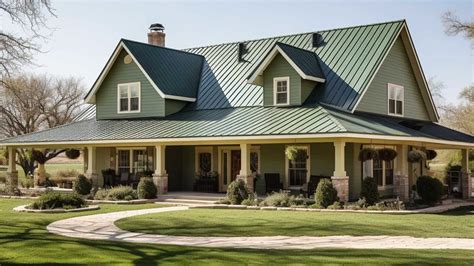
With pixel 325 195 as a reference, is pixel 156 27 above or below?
above

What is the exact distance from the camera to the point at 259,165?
25766mm

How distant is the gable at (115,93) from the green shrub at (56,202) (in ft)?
29.3

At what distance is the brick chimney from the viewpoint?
36750 mm

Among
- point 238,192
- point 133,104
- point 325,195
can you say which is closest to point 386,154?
point 325,195

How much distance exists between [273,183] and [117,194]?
6.48 metres

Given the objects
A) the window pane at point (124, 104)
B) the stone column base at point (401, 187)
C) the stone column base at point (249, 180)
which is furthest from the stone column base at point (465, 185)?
the window pane at point (124, 104)

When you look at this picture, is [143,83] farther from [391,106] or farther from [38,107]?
[38,107]

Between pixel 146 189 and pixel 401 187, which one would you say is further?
pixel 146 189

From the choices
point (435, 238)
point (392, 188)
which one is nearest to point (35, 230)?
point (435, 238)

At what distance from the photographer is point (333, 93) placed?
81.6ft

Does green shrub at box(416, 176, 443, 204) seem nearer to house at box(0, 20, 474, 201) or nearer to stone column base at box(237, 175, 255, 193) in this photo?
house at box(0, 20, 474, 201)

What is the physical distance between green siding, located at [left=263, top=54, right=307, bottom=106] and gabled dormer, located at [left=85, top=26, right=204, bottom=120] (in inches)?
197

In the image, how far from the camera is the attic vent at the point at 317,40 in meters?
27.9

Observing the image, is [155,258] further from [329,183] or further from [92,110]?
[92,110]
